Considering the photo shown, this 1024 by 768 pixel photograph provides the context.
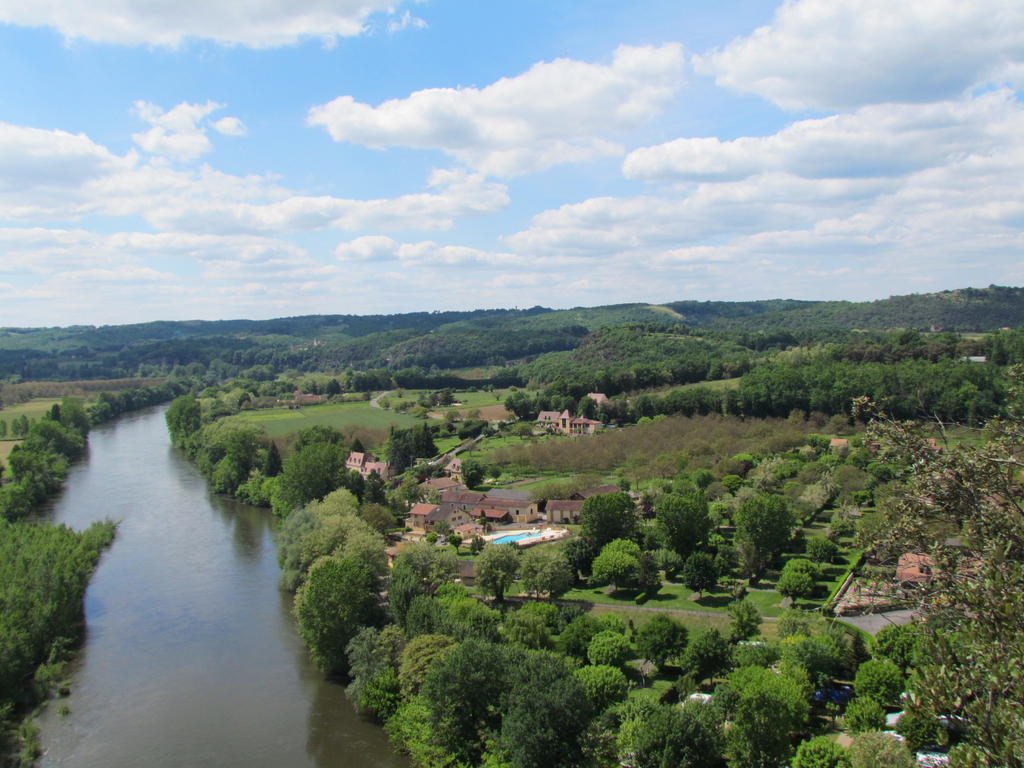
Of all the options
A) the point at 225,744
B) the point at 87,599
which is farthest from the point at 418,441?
the point at 225,744

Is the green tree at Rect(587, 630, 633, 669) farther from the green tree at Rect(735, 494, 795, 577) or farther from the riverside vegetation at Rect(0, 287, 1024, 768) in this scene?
the green tree at Rect(735, 494, 795, 577)

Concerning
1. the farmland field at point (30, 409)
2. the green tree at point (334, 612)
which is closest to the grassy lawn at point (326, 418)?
the farmland field at point (30, 409)

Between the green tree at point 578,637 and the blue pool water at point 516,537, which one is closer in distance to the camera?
the green tree at point 578,637

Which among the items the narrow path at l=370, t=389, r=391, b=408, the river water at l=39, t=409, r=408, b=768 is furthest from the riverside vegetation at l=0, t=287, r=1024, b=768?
the narrow path at l=370, t=389, r=391, b=408

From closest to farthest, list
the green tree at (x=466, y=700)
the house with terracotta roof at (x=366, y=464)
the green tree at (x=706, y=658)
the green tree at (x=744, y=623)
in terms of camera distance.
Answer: the green tree at (x=466, y=700) → the green tree at (x=706, y=658) → the green tree at (x=744, y=623) → the house with terracotta roof at (x=366, y=464)

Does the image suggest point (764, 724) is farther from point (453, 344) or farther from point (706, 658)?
point (453, 344)

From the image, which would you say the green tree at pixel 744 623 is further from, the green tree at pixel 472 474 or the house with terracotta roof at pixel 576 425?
the house with terracotta roof at pixel 576 425
